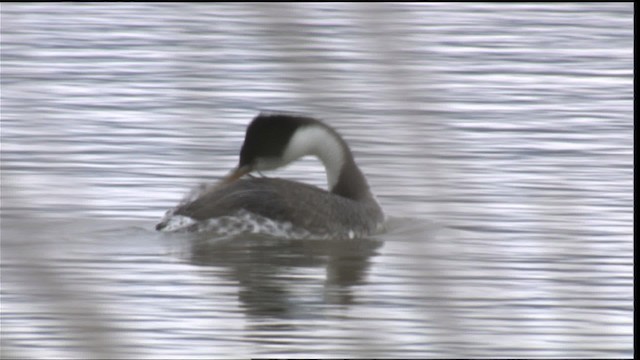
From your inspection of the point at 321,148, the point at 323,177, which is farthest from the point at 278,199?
the point at 323,177

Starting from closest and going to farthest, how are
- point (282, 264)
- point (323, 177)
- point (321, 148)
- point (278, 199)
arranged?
point (282, 264), point (278, 199), point (321, 148), point (323, 177)

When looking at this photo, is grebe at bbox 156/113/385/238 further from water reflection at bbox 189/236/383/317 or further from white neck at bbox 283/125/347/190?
water reflection at bbox 189/236/383/317

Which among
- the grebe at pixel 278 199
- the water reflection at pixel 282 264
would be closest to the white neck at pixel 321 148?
the grebe at pixel 278 199

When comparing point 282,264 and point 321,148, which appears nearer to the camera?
point 282,264

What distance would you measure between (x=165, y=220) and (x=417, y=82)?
8.60 meters

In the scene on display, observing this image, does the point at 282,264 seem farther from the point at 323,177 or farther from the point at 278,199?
the point at 323,177

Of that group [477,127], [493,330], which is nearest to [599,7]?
[477,127]

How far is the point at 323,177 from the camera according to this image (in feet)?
45.1

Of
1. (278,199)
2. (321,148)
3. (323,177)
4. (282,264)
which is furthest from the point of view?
(323,177)

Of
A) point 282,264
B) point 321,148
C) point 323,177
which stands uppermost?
point 321,148

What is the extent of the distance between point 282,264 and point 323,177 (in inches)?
124

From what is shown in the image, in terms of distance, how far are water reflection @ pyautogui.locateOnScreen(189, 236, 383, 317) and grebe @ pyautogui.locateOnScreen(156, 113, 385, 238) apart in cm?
13

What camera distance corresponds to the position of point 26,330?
7.86m

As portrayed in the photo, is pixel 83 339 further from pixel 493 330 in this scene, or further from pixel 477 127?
pixel 477 127
